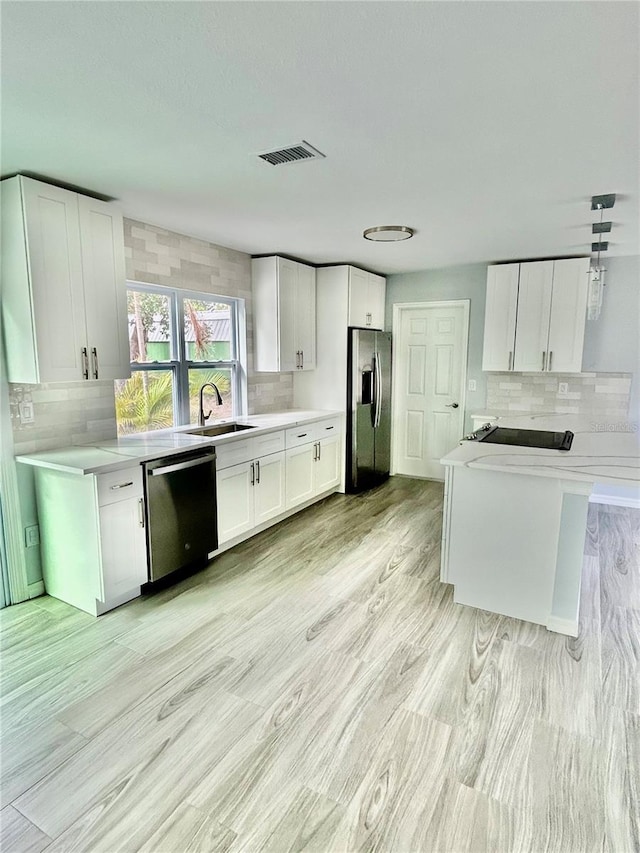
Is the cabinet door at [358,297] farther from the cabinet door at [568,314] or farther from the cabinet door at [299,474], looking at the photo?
the cabinet door at [568,314]

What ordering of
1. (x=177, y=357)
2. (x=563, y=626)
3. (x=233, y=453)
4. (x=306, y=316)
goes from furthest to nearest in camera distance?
(x=306, y=316) → (x=177, y=357) → (x=233, y=453) → (x=563, y=626)

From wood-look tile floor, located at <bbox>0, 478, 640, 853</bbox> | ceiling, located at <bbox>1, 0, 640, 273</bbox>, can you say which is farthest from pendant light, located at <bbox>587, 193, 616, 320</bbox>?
wood-look tile floor, located at <bbox>0, 478, 640, 853</bbox>

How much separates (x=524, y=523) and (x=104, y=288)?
2.78 meters

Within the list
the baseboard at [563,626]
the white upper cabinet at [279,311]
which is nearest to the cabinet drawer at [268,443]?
the white upper cabinet at [279,311]

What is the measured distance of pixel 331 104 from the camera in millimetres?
1729

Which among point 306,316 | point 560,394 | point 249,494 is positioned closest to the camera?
point 249,494

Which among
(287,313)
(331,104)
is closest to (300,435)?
(287,313)

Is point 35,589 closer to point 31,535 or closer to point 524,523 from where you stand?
point 31,535

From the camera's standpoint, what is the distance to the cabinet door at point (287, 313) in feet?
14.2

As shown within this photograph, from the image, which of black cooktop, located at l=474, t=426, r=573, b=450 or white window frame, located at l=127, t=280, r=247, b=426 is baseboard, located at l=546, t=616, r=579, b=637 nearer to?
black cooktop, located at l=474, t=426, r=573, b=450

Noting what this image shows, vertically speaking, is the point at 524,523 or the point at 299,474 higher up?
the point at 524,523

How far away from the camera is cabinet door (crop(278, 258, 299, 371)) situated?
4.32 meters

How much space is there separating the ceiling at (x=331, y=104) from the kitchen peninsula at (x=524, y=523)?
1.47 m

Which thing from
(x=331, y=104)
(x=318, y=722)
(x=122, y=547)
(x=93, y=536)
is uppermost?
(x=331, y=104)
